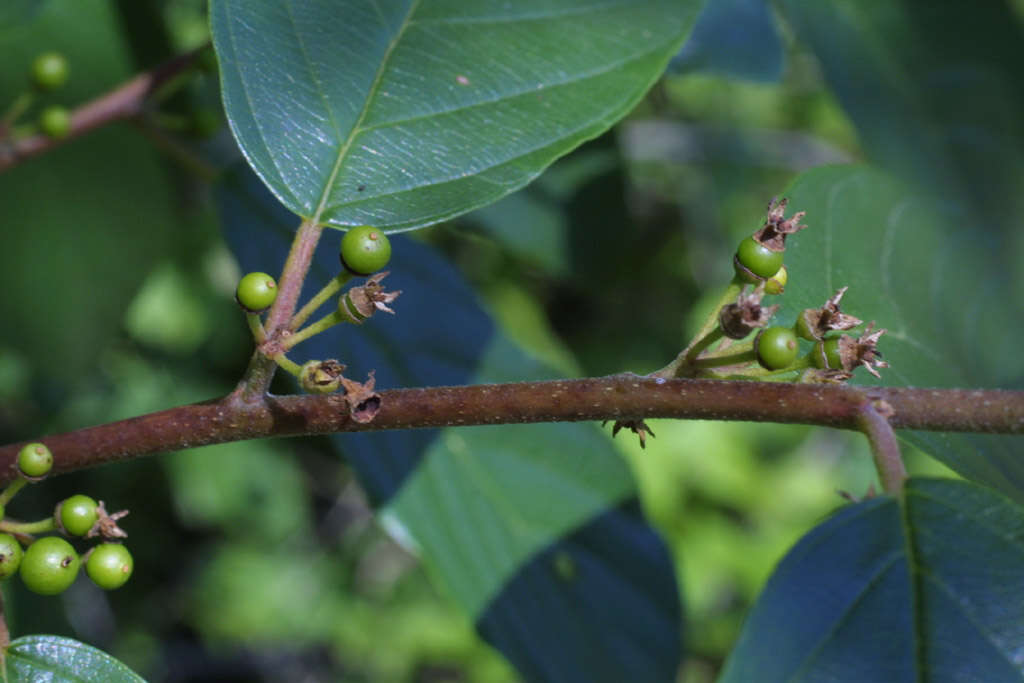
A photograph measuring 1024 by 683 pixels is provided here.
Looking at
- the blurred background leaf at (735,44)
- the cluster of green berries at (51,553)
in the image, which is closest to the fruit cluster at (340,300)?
the cluster of green berries at (51,553)

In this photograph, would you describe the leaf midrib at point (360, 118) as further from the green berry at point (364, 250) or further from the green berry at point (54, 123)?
the green berry at point (54, 123)

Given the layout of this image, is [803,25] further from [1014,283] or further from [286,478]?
[286,478]

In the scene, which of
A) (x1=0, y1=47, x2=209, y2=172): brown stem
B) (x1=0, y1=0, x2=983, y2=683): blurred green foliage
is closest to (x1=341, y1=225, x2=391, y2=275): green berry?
(x1=0, y1=47, x2=209, y2=172): brown stem

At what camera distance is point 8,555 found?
891 millimetres

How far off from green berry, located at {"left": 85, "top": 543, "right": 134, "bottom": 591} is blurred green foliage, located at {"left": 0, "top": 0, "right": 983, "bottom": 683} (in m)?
1.46

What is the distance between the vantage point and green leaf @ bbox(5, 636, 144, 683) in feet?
3.07

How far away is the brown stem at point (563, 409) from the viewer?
849 mm

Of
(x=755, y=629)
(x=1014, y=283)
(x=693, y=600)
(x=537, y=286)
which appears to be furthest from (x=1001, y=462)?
(x=537, y=286)

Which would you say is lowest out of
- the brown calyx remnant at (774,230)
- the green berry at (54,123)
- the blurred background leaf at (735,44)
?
the green berry at (54,123)

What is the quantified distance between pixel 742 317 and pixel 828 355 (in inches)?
4.1

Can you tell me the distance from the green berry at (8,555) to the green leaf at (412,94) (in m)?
0.42

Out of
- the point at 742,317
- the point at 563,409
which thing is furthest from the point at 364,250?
the point at 742,317

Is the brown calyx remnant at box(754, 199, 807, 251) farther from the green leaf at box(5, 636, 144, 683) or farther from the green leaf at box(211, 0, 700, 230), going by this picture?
the green leaf at box(5, 636, 144, 683)

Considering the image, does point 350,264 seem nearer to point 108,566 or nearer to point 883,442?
point 108,566
